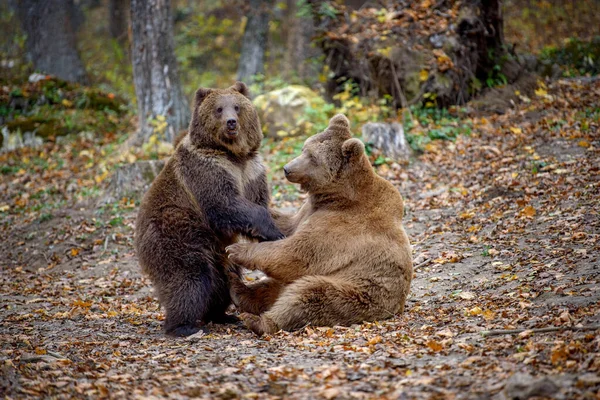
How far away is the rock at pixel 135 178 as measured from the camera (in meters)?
12.5

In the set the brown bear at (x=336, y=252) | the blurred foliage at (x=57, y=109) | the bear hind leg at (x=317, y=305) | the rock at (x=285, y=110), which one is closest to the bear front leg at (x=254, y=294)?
the brown bear at (x=336, y=252)

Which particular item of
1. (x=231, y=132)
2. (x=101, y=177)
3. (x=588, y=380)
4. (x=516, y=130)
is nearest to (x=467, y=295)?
(x=588, y=380)

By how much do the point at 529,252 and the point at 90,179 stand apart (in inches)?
402

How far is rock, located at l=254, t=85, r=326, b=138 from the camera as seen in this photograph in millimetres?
14805

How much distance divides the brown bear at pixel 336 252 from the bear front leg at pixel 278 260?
10 millimetres

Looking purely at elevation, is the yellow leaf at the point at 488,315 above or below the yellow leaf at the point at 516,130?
below

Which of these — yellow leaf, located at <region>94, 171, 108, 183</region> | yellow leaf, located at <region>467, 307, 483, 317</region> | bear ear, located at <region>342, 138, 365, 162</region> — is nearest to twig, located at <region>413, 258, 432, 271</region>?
yellow leaf, located at <region>467, 307, 483, 317</region>

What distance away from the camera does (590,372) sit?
4.18 meters

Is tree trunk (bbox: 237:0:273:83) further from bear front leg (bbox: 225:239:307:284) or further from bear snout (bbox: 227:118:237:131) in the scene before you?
bear front leg (bbox: 225:239:307:284)

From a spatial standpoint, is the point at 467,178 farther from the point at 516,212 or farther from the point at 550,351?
the point at 550,351

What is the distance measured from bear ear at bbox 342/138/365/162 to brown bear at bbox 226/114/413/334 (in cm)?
1

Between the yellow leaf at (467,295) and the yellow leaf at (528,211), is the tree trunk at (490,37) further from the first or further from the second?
the yellow leaf at (467,295)

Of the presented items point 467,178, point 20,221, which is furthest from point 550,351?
point 20,221

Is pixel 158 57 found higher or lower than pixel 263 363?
higher
